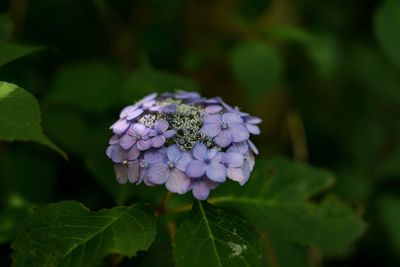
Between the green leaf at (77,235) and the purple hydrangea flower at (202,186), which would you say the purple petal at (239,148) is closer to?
the purple hydrangea flower at (202,186)

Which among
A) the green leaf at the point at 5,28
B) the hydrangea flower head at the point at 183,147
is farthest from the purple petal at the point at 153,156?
the green leaf at the point at 5,28

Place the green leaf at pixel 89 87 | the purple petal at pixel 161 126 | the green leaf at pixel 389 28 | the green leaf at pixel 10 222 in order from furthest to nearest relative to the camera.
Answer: the green leaf at pixel 89 87 < the green leaf at pixel 389 28 < the green leaf at pixel 10 222 < the purple petal at pixel 161 126

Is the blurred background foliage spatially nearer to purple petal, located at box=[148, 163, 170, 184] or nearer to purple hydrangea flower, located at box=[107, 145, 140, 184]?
purple hydrangea flower, located at box=[107, 145, 140, 184]

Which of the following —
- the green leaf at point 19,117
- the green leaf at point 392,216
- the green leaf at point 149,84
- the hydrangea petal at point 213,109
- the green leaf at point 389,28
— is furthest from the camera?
the green leaf at point 392,216

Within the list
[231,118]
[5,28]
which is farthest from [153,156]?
[5,28]

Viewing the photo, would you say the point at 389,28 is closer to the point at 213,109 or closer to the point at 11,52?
the point at 213,109

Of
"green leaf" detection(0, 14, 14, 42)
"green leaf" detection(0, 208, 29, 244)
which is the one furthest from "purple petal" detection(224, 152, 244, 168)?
"green leaf" detection(0, 14, 14, 42)

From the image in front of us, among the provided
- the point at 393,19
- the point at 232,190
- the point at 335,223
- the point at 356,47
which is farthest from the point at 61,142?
the point at 356,47
